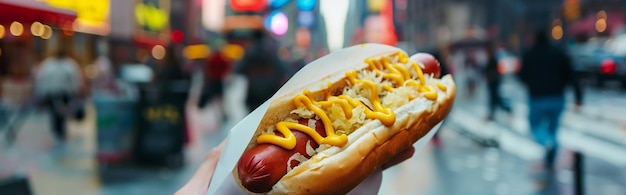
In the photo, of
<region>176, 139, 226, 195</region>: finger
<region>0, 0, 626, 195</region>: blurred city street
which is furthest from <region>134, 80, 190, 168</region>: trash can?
<region>176, 139, 226, 195</region>: finger

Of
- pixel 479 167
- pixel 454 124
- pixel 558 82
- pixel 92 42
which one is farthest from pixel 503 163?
pixel 92 42

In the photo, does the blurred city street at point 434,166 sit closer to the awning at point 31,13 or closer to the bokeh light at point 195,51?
the awning at point 31,13

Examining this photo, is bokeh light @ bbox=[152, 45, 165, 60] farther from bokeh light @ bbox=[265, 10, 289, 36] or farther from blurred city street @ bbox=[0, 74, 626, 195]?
blurred city street @ bbox=[0, 74, 626, 195]

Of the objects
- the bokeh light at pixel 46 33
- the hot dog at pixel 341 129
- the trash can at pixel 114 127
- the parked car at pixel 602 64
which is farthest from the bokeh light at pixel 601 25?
the hot dog at pixel 341 129

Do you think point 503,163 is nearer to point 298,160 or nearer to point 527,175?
point 527,175

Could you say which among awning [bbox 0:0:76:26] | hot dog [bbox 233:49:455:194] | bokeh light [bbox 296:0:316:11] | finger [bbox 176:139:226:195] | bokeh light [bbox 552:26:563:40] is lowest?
bokeh light [bbox 552:26:563:40]

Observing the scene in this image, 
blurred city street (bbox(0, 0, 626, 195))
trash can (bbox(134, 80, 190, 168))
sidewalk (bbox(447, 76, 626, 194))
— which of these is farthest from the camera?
trash can (bbox(134, 80, 190, 168))
